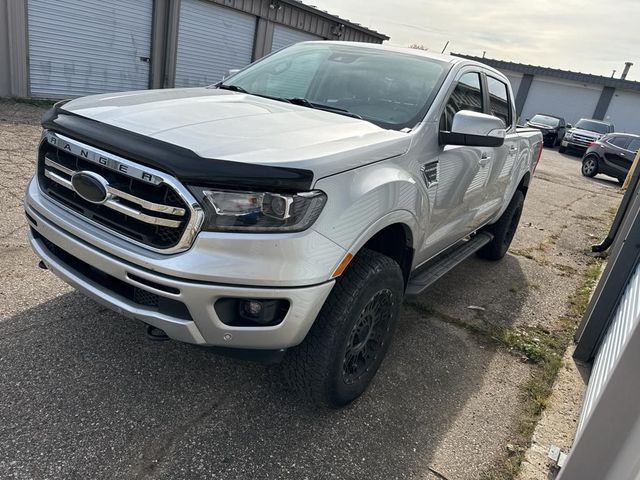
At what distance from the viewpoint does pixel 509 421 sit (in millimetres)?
2834

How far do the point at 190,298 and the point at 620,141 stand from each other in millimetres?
16876

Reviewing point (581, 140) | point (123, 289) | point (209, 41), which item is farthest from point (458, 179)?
point (581, 140)

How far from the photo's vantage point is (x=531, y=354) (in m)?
3.59

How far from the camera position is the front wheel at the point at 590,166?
15.6 meters

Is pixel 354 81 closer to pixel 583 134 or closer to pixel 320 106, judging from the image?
pixel 320 106

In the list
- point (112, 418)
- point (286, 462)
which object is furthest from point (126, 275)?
point (286, 462)

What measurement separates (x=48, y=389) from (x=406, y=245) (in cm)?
202

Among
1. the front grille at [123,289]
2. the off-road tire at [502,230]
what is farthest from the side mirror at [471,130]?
the off-road tire at [502,230]

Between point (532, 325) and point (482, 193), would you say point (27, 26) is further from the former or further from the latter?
point (532, 325)

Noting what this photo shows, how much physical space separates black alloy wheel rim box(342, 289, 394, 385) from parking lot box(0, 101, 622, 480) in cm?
24

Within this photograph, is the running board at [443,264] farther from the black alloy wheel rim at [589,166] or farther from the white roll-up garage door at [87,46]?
the black alloy wheel rim at [589,166]

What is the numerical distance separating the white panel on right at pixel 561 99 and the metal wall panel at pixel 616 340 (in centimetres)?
3352

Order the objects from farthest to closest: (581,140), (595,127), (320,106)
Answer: (595,127) < (581,140) < (320,106)

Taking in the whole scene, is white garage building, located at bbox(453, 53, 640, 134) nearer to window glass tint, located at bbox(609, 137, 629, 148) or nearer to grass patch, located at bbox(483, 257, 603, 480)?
window glass tint, located at bbox(609, 137, 629, 148)
